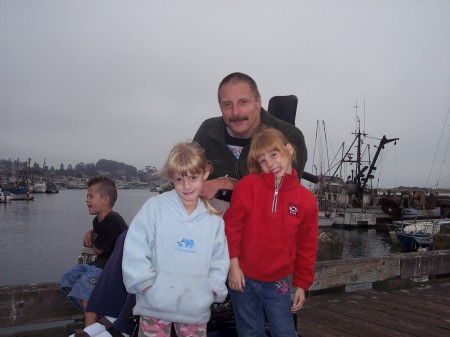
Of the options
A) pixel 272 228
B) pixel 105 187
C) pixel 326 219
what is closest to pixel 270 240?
pixel 272 228

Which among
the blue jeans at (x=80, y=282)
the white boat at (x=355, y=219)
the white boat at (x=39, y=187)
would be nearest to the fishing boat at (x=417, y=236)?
the white boat at (x=355, y=219)

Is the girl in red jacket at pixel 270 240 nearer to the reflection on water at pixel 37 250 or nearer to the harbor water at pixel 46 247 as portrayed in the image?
the harbor water at pixel 46 247

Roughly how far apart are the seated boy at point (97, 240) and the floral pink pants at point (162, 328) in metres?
0.81

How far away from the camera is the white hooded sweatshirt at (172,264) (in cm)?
226

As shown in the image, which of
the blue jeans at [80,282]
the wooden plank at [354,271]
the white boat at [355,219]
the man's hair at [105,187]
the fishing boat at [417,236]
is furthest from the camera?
the white boat at [355,219]

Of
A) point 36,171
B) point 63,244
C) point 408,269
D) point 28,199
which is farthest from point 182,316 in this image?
point 36,171

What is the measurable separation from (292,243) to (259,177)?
511mm

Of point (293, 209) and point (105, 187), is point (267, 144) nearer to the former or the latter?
point (293, 209)

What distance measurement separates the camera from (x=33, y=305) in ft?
11.0

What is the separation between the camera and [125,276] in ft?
7.25

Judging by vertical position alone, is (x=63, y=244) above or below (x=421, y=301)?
below

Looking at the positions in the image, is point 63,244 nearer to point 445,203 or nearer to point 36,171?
point 445,203

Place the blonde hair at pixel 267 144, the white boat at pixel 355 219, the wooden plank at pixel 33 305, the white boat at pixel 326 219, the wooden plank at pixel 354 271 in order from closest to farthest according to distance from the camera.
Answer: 1. the blonde hair at pixel 267 144
2. the wooden plank at pixel 33 305
3. the wooden plank at pixel 354 271
4. the white boat at pixel 326 219
5. the white boat at pixel 355 219

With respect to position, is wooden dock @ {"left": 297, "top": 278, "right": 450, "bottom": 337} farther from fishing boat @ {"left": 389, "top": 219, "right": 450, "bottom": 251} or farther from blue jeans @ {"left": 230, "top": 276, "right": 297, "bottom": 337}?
fishing boat @ {"left": 389, "top": 219, "right": 450, "bottom": 251}
